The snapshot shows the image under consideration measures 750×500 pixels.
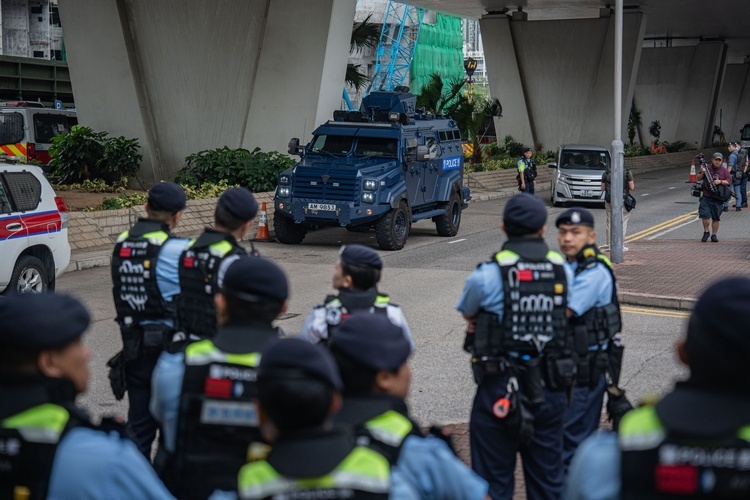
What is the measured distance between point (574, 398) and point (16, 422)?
349 centimetres

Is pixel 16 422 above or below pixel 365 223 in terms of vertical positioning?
above

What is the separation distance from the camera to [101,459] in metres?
2.98

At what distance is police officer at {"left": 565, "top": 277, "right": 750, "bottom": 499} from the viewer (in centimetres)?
261

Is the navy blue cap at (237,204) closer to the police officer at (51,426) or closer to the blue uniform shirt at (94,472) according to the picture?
the police officer at (51,426)

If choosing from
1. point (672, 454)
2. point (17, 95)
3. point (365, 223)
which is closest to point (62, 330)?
point (672, 454)

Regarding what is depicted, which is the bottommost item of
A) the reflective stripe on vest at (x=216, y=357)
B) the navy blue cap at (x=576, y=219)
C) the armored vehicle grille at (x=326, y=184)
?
the armored vehicle grille at (x=326, y=184)

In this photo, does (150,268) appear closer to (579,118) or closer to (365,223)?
(365,223)

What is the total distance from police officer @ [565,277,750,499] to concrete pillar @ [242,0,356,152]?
23139 millimetres

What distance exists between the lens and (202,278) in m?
5.64

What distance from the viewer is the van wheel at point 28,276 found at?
12133mm

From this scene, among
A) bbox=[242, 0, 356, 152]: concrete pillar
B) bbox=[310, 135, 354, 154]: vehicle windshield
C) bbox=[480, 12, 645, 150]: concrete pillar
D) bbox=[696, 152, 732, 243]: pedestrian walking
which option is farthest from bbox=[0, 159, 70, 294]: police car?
bbox=[480, 12, 645, 150]: concrete pillar

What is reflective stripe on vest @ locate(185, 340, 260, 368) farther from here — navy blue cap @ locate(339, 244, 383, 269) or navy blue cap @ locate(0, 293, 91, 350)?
navy blue cap @ locate(339, 244, 383, 269)

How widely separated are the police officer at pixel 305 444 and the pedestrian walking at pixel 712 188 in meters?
17.8

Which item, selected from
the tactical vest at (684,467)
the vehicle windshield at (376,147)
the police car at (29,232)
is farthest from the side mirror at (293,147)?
the tactical vest at (684,467)
